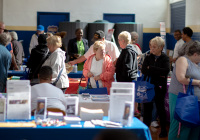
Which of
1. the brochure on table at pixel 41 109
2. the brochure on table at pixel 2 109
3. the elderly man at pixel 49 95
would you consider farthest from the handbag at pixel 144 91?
the brochure on table at pixel 2 109

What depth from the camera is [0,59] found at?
17.4 ft

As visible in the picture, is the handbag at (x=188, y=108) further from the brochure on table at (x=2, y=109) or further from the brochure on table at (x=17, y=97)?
the brochure on table at (x=2, y=109)

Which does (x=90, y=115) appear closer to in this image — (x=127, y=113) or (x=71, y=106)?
(x=71, y=106)

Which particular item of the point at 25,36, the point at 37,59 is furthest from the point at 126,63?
the point at 25,36

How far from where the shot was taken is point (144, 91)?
5031 mm

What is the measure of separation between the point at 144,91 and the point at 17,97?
7.50 ft

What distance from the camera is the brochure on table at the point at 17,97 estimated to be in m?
3.14

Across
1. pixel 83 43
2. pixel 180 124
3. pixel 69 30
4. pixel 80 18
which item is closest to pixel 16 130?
pixel 180 124

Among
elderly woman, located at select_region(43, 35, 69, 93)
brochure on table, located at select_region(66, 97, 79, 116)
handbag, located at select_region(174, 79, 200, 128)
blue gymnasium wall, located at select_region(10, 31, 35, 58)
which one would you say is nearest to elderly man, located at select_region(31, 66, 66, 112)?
brochure on table, located at select_region(66, 97, 79, 116)

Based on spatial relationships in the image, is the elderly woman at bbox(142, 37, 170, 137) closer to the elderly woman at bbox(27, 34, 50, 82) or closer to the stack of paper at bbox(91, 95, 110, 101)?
the stack of paper at bbox(91, 95, 110, 101)

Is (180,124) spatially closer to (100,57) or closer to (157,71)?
(157,71)

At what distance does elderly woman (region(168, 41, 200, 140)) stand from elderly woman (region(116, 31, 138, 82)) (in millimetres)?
1117

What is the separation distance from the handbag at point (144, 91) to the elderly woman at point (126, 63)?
23 centimetres

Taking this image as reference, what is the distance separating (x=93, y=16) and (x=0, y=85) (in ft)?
25.5
